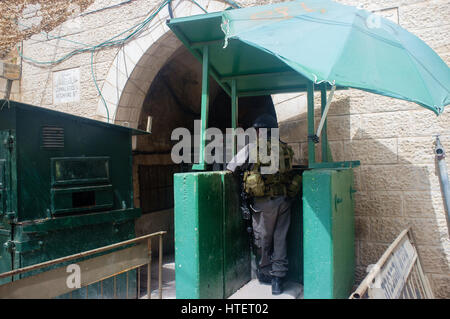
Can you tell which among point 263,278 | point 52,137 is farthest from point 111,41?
point 263,278

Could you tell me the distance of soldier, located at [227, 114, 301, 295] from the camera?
318cm

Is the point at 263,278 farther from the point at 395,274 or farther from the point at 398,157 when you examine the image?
the point at 398,157

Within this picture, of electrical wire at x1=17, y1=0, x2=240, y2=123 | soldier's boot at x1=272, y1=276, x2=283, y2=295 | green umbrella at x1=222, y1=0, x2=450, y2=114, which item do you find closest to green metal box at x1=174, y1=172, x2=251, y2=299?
soldier's boot at x1=272, y1=276, x2=283, y2=295

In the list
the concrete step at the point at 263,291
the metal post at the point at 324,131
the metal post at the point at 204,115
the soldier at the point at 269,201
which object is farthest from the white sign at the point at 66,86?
the concrete step at the point at 263,291

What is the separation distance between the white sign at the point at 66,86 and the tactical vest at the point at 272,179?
4447 mm

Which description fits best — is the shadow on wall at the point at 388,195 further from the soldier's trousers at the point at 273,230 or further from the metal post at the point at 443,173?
the soldier's trousers at the point at 273,230

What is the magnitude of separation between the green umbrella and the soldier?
107 centimetres

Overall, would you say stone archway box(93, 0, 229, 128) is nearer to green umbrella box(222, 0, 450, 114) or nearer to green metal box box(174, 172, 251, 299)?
green umbrella box(222, 0, 450, 114)

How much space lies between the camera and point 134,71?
5.63 m

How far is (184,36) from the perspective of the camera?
3160mm
